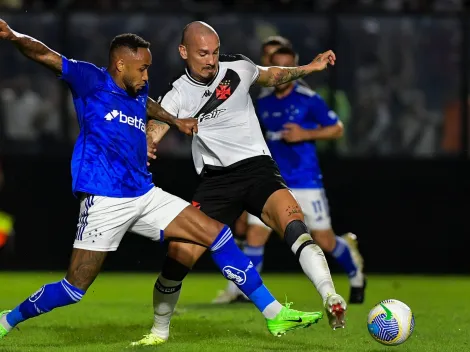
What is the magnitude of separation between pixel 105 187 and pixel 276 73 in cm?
180

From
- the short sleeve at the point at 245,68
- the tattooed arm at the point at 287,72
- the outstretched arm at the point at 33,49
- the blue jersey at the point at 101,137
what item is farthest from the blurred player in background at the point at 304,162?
the outstretched arm at the point at 33,49

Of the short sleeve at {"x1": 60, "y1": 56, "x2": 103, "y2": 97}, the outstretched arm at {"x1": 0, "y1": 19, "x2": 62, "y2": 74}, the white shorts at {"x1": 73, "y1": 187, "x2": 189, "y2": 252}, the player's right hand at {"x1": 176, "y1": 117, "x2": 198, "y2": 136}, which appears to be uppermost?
the outstretched arm at {"x1": 0, "y1": 19, "x2": 62, "y2": 74}

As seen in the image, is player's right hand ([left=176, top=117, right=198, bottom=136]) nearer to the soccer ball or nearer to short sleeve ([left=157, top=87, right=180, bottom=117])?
short sleeve ([left=157, top=87, right=180, bottom=117])

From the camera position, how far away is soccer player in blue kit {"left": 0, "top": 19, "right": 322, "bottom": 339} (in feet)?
24.3

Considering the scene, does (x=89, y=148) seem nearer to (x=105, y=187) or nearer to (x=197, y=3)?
(x=105, y=187)

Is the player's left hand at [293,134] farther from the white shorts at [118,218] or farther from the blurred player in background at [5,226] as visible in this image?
the blurred player in background at [5,226]

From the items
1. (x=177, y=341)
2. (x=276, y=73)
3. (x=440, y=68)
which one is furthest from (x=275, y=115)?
(x=440, y=68)

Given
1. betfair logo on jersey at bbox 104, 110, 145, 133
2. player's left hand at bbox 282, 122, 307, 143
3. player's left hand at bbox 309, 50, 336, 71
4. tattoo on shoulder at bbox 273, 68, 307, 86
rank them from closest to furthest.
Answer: betfair logo on jersey at bbox 104, 110, 145, 133, player's left hand at bbox 309, 50, 336, 71, tattoo on shoulder at bbox 273, 68, 307, 86, player's left hand at bbox 282, 122, 307, 143

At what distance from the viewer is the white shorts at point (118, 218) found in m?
7.42

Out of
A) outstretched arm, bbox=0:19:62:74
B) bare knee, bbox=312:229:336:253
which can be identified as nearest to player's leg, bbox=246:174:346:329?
outstretched arm, bbox=0:19:62:74

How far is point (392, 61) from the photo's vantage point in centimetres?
1493

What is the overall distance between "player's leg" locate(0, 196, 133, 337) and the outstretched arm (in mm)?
900

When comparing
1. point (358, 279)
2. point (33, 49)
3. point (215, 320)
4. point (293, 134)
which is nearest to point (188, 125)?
point (33, 49)

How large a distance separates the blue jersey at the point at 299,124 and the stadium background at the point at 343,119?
338 cm
